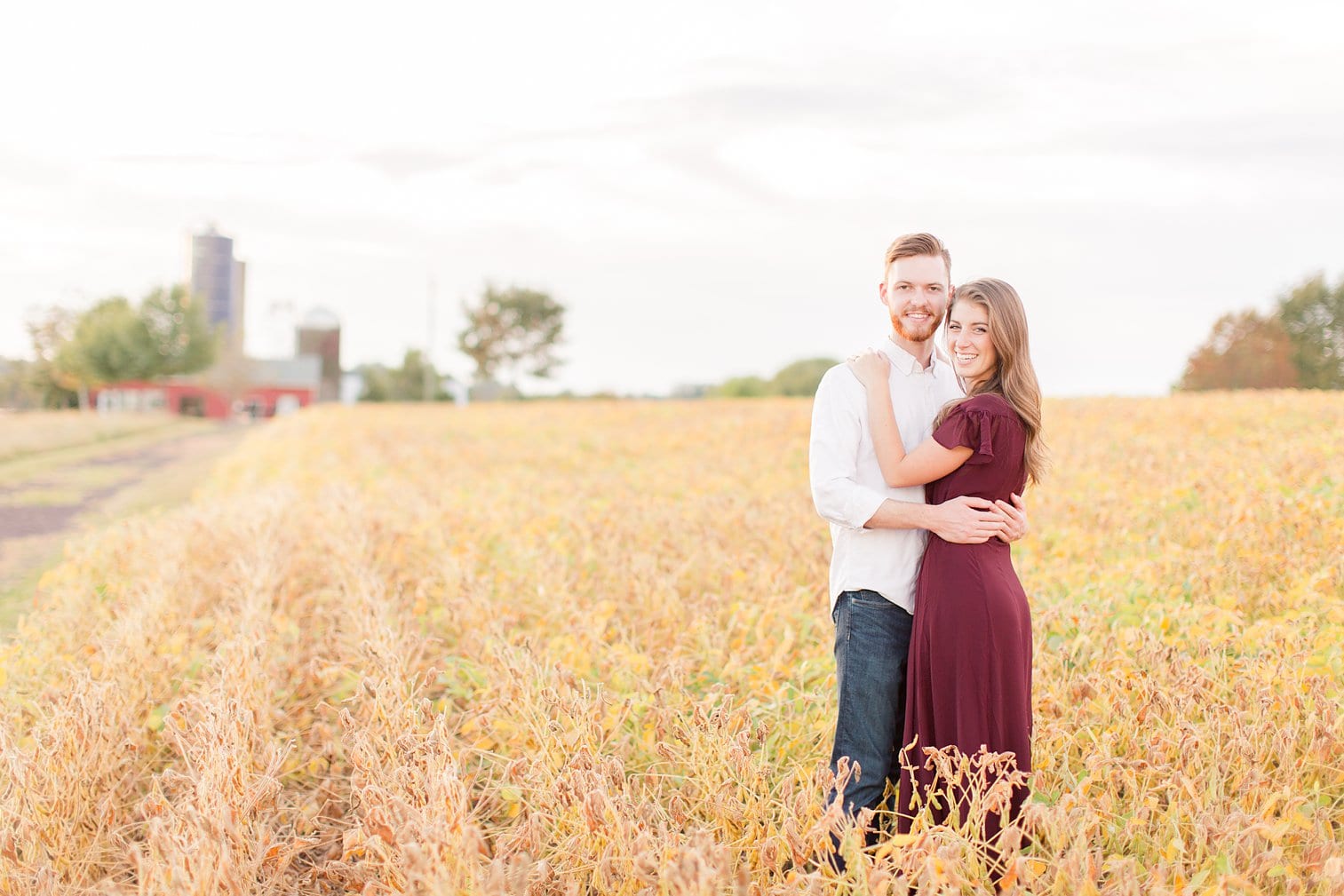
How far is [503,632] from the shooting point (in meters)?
5.44

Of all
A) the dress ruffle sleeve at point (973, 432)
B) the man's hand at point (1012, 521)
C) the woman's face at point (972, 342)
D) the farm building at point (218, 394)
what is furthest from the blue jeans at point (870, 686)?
the farm building at point (218, 394)

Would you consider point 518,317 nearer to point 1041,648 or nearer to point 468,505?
point 468,505

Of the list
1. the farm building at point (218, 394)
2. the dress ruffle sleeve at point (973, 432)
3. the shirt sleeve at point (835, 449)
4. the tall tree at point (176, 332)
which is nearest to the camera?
the dress ruffle sleeve at point (973, 432)

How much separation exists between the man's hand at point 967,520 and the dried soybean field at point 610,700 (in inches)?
Answer: 32.1

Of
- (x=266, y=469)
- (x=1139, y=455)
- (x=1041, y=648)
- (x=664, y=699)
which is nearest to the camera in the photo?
(x=664, y=699)

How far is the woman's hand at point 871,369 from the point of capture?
10.4 feet

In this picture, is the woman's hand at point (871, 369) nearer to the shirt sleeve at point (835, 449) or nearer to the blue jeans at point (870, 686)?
the shirt sleeve at point (835, 449)

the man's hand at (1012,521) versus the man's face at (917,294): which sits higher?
the man's face at (917,294)

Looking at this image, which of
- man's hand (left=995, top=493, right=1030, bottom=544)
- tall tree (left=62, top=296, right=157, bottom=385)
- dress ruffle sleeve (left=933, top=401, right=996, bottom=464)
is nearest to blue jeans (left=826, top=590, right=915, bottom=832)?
man's hand (left=995, top=493, right=1030, bottom=544)

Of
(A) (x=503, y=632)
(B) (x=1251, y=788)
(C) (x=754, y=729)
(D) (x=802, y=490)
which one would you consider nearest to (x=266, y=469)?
(D) (x=802, y=490)

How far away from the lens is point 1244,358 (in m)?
46.5

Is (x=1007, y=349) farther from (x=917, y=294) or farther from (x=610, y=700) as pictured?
(x=610, y=700)

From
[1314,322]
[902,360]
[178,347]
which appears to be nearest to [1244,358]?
[1314,322]

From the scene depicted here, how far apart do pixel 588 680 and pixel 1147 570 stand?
138 inches
